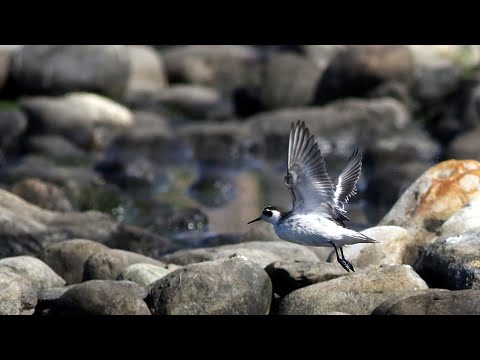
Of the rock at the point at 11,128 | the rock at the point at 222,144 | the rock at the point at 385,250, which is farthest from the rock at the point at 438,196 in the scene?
the rock at the point at 11,128

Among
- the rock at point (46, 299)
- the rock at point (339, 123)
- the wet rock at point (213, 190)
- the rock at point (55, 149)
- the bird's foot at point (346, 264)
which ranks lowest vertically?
the rock at point (46, 299)

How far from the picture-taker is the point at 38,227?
44.0ft

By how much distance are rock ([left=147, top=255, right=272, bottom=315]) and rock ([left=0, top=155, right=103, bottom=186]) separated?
8.85 m

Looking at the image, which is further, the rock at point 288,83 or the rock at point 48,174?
the rock at point 288,83

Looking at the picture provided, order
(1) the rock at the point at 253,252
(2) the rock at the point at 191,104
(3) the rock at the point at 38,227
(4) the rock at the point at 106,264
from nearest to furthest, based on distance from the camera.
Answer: (4) the rock at the point at 106,264 → (1) the rock at the point at 253,252 → (3) the rock at the point at 38,227 → (2) the rock at the point at 191,104

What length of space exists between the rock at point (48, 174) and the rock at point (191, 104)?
6.87 m

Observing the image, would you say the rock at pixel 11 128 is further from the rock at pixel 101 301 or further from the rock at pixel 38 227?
the rock at pixel 101 301

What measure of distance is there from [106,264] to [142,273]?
698 mm

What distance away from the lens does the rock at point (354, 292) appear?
9.14 meters

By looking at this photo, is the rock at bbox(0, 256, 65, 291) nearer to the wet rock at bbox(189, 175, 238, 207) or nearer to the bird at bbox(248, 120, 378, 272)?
the bird at bbox(248, 120, 378, 272)

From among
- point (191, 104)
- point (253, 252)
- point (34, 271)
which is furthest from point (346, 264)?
point (191, 104)

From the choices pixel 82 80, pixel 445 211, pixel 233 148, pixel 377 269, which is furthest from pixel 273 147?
pixel 377 269

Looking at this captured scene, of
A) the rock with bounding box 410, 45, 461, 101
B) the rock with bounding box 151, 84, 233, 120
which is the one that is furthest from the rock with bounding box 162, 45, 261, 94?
the rock with bounding box 410, 45, 461, 101

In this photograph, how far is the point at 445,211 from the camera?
11156 millimetres
